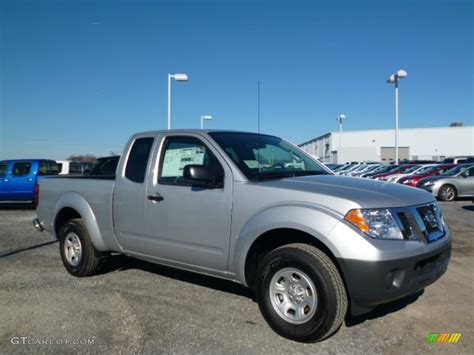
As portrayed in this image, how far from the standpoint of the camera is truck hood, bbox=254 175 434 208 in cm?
329

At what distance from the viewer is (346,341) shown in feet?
11.3

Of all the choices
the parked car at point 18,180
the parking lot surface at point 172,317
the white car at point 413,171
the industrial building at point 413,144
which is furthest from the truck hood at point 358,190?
the industrial building at point 413,144

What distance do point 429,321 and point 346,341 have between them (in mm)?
980

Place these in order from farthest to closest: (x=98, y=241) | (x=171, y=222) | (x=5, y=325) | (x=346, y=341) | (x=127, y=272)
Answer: (x=127, y=272) → (x=98, y=241) → (x=171, y=222) → (x=5, y=325) → (x=346, y=341)

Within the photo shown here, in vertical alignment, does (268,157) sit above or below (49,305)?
above

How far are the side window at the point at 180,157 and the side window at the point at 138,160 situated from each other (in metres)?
0.26

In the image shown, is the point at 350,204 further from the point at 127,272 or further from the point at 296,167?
the point at 127,272

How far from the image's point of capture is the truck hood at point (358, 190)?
3.29 meters

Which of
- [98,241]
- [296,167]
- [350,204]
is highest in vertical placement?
[296,167]

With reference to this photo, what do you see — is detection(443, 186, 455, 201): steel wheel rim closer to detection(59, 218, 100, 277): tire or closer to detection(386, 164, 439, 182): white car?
detection(386, 164, 439, 182): white car

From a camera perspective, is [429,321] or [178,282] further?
[178,282]

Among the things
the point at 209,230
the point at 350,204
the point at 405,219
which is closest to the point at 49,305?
the point at 209,230

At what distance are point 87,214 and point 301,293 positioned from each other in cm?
301

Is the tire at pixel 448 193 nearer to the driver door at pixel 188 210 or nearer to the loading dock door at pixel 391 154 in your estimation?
the driver door at pixel 188 210
